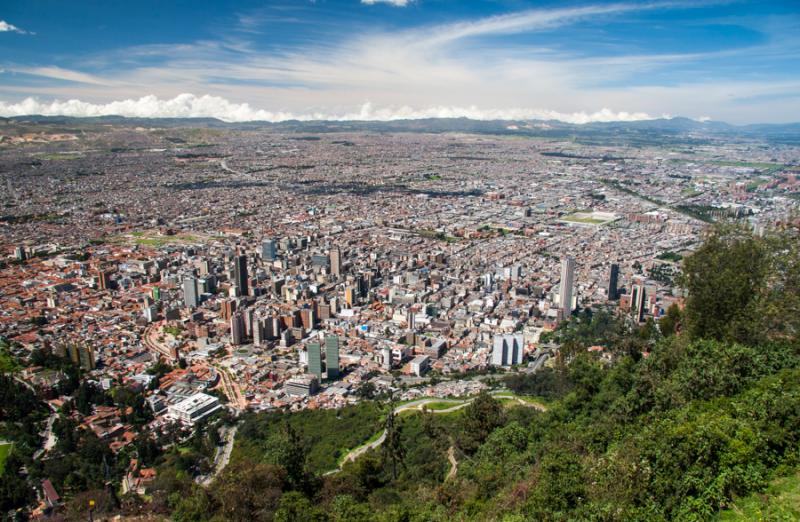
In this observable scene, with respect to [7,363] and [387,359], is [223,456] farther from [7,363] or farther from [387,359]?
[7,363]

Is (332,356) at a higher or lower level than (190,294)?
lower

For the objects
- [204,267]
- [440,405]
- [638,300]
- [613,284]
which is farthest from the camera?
[204,267]

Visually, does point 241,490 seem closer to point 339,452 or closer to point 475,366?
point 339,452

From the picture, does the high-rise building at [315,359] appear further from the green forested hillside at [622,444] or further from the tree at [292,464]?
the tree at [292,464]

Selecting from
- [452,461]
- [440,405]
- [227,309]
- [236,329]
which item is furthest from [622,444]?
[227,309]

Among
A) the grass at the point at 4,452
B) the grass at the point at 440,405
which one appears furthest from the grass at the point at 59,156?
the grass at the point at 440,405

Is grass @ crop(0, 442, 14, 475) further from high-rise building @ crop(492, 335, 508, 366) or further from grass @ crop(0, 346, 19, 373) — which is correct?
high-rise building @ crop(492, 335, 508, 366)
